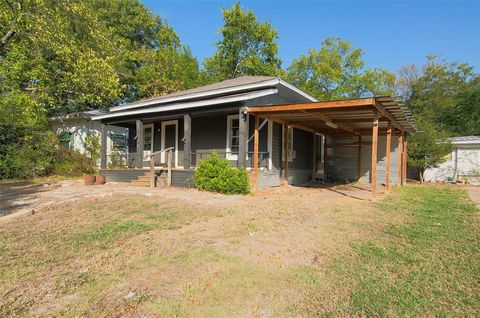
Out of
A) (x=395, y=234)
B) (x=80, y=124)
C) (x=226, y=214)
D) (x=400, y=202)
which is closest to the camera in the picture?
(x=395, y=234)

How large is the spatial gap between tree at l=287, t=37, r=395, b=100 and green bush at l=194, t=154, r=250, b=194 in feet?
69.0

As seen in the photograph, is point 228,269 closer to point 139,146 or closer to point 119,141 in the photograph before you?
point 139,146

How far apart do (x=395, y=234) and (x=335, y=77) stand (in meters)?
26.1

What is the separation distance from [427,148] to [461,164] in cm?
272

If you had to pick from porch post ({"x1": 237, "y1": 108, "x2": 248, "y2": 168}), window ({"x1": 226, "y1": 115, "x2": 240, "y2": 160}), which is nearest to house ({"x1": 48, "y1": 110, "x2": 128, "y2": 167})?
window ({"x1": 226, "y1": 115, "x2": 240, "y2": 160})

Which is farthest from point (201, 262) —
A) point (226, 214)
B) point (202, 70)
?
point (202, 70)

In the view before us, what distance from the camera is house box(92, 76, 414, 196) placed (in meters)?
9.91

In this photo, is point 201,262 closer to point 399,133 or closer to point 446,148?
point 399,133

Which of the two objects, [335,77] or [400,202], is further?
[335,77]

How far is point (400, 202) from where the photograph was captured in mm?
8414

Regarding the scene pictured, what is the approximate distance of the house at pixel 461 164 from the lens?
54.9 ft

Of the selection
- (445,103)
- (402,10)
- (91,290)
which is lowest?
(91,290)

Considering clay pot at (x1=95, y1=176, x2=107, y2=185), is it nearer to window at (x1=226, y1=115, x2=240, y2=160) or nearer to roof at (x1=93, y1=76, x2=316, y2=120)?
roof at (x1=93, y1=76, x2=316, y2=120)

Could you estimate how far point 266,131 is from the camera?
1220 centimetres
